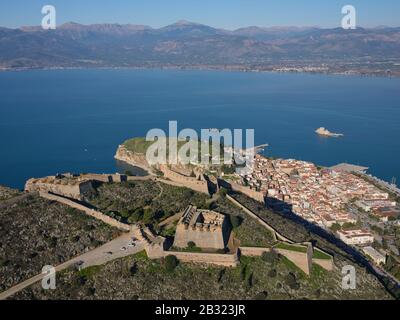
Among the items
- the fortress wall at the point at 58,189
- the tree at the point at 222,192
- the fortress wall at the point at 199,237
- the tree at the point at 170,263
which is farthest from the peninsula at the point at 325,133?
the tree at the point at 170,263

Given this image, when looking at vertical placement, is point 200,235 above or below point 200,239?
above

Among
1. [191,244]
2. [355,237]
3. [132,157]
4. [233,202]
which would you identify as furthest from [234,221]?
[132,157]

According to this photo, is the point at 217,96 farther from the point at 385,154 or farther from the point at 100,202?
the point at 100,202

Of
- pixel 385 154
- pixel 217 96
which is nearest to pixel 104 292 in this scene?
pixel 385 154

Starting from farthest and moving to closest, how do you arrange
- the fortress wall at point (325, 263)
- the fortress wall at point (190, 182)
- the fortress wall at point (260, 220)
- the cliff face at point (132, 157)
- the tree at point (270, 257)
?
the cliff face at point (132, 157)
the fortress wall at point (190, 182)
the fortress wall at point (260, 220)
the fortress wall at point (325, 263)
the tree at point (270, 257)

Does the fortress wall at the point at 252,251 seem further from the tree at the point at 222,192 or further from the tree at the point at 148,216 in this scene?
the tree at the point at 222,192

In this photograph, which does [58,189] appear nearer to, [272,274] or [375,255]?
[272,274]
